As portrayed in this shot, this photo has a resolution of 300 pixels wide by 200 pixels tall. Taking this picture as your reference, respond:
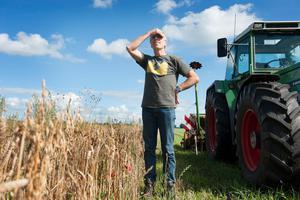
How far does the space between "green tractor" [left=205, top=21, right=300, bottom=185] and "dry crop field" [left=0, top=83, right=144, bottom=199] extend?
4.91 ft

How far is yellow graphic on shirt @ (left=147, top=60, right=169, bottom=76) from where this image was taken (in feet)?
14.5

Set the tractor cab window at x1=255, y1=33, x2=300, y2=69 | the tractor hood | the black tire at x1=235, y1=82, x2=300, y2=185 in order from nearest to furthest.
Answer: the black tire at x1=235, y1=82, x2=300, y2=185, the tractor hood, the tractor cab window at x1=255, y1=33, x2=300, y2=69

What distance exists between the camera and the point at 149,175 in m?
4.51

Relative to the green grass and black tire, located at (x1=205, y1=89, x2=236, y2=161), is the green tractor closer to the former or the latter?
black tire, located at (x1=205, y1=89, x2=236, y2=161)

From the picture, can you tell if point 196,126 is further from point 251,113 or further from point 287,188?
point 287,188

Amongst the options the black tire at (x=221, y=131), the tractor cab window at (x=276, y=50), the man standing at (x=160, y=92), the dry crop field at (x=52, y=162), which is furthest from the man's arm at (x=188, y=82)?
the black tire at (x=221, y=131)

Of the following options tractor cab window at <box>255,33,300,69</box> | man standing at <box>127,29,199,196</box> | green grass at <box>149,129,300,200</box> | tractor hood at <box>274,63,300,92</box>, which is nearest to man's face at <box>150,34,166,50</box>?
man standing at <box>127,29,199,196</box>

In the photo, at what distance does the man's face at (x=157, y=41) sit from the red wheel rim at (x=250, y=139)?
137cm

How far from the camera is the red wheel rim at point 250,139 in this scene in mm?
4906

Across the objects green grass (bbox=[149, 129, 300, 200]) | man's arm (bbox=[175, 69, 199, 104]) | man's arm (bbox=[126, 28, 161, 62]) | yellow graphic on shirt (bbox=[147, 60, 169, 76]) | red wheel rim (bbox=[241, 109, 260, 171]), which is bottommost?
green grass (bbox=[149, 129, 300, 200])

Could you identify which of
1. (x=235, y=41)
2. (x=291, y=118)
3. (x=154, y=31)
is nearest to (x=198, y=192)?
(x=291, y=118)

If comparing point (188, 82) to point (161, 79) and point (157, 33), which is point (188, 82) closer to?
point (161, 79)

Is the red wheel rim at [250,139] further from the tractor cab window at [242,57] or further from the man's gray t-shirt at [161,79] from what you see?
the tractor cab window at [242,57]

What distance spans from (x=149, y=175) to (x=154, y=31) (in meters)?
1.54
